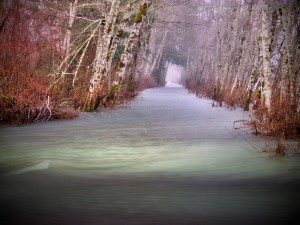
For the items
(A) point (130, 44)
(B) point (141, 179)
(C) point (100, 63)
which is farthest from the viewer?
(A) point (130, 44)

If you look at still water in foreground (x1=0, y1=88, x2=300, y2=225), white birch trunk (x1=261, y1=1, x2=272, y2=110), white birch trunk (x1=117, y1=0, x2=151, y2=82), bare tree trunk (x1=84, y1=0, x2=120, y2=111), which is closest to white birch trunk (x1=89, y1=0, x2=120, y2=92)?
bare tree trunk (x1=84, y1=0, x2=120, y2=111)

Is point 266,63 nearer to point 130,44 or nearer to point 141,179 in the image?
point 141,179

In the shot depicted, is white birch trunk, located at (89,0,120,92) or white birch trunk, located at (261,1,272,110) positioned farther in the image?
white birch trunk, located at (89,0,120,92)

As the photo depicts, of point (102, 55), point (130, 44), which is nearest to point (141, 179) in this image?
point (102, 55)

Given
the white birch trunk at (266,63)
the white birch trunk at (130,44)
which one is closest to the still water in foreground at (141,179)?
the white birch trunk at (266,63)

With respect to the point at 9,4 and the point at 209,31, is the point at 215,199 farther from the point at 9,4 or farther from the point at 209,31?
the point at 209,31

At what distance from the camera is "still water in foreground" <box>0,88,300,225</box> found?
13.6 feet

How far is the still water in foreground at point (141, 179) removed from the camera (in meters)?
4.16

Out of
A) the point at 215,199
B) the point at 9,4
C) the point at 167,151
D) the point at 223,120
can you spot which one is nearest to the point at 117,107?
the point at 223,120

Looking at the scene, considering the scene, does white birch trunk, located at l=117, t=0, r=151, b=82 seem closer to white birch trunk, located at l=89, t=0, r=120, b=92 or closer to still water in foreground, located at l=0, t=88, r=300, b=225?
white birch trunk, located at l=89, t=0, r=120, b=92

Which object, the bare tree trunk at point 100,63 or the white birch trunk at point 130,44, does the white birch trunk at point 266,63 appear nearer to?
the bare tree trunk at point 100,63

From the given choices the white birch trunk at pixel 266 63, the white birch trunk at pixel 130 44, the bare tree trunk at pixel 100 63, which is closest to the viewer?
the white birch trunk at pixel 266 63

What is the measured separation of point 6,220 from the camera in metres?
3.88

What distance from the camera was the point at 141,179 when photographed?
219 inches
